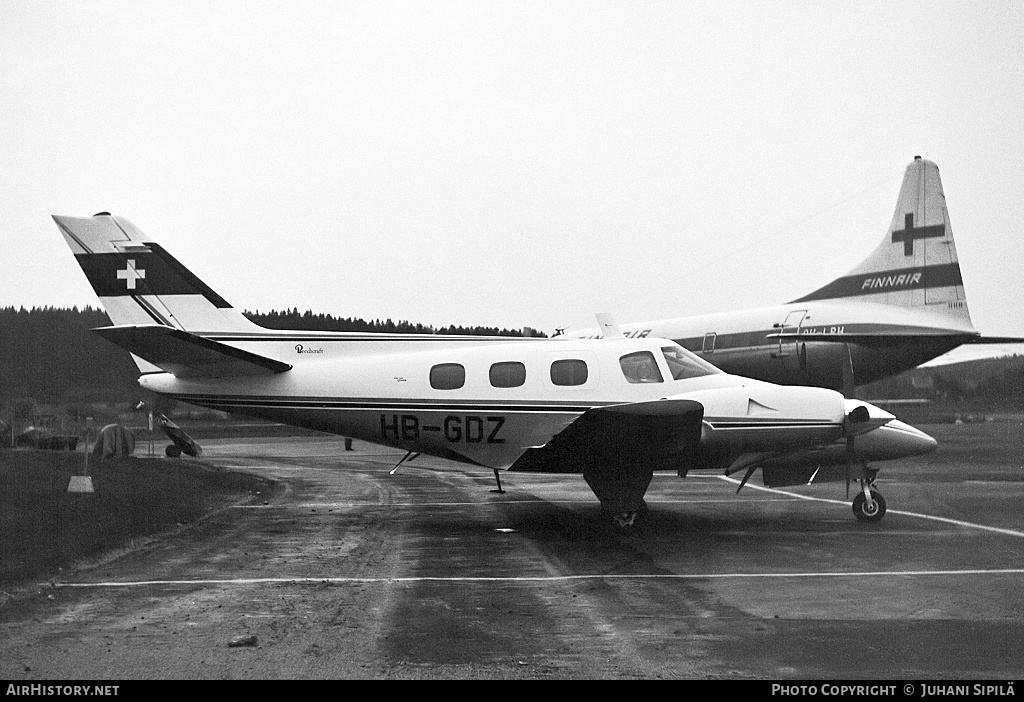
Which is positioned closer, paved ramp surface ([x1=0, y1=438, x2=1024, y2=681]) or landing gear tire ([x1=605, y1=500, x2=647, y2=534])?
paved ramp surface ([x1=0, y1=438, x2=1024, y2=681])

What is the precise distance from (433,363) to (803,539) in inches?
232

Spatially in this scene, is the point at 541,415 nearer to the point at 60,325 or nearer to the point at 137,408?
the point at 60,325

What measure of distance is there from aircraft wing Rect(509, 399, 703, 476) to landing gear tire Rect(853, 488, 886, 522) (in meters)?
2.59

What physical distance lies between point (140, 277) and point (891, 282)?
16518mm

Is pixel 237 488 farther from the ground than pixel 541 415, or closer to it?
closer to it

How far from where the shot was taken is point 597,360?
14.0 m

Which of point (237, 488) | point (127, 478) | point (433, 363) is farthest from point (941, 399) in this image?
point (127, 478)

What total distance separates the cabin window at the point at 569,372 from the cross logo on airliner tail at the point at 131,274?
Answer: 22.7 ft

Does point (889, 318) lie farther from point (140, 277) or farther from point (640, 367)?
point (140, 277)

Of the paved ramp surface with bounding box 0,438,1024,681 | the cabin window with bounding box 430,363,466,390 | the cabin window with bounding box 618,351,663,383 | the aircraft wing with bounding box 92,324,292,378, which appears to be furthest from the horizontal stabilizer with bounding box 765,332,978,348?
the aircraft wing with bounding box 92,324,292,378

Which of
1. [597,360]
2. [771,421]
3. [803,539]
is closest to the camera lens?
[803,539]

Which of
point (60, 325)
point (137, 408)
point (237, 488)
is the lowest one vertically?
point (237, 488)

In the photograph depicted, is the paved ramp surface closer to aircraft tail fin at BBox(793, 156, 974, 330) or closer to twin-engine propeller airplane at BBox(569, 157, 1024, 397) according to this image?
twin-engine propeller airplane at BBox(569, 157, 1024, 397)

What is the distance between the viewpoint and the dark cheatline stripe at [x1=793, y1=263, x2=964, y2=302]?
21250mm
